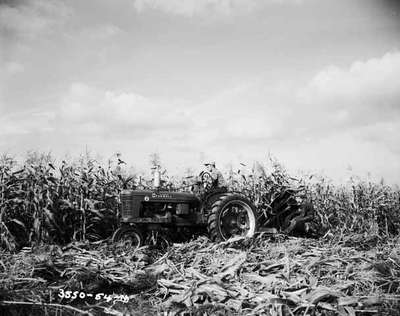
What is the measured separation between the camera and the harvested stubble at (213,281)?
11.2ft

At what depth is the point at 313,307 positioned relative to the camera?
332cm

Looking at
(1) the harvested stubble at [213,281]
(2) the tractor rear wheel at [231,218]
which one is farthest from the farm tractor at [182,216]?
(1) the harvested stubble at [213,281]

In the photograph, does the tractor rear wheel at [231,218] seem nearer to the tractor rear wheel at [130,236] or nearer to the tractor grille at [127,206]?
the tractor rear wheel at [130,236]

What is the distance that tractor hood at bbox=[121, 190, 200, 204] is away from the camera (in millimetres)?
6418

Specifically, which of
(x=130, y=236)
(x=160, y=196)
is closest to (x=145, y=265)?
(x=130, y=236)

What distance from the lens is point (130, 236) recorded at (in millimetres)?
6227

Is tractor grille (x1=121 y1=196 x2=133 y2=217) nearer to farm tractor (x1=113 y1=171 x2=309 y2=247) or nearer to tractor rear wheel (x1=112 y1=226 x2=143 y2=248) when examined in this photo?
farm tractor (x1=113 y1=171 x2=309 y2=247)

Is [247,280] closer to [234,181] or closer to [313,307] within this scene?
[313,307]

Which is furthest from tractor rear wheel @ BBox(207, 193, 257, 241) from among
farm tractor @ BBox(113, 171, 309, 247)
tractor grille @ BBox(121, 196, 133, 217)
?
tractor grille @ BBox(121, 196, 133, 217)

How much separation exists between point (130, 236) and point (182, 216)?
1016 millimetres

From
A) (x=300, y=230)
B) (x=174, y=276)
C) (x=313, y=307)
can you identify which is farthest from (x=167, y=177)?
(x=313, y=307)

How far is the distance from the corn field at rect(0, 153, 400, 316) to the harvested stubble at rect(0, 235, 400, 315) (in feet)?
0.04

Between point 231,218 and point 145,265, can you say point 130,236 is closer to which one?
point 145,265

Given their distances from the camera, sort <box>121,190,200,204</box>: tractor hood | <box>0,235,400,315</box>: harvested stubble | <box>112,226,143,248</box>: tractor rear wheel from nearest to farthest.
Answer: <box>0,235,400,315</box>: harvested stubble, <box>112,226,143,248</box>: tractor rear wheel, <box>121,190,200,204</box>: tractor hood
